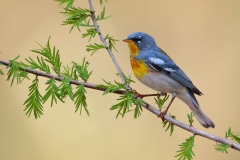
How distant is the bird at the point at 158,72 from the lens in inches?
71.6

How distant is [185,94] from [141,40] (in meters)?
0.33

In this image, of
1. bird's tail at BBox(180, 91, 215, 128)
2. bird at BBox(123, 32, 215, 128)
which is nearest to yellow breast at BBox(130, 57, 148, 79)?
bird at BBox(123, 32, 215, 128)

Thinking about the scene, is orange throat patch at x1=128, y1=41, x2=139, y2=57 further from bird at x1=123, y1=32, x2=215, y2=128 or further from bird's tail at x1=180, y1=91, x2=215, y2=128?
bird's tail at x1=180, y1=91, x2=215, y2=128

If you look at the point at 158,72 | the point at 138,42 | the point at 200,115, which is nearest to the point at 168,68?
the point at 158,72

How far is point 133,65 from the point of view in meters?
1.92

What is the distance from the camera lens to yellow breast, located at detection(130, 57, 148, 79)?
186 centimetres

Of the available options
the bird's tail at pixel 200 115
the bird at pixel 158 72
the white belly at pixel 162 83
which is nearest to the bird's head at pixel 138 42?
the bird at pixel 158 72

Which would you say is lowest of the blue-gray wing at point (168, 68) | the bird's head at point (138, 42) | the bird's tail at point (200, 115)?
the bird's tail at point (200, 115)

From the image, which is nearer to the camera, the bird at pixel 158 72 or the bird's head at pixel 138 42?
the bird at pixel 158 72

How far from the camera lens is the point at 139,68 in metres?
1.89

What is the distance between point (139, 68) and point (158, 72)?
94mm

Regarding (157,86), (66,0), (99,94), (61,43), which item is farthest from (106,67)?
(66,0)

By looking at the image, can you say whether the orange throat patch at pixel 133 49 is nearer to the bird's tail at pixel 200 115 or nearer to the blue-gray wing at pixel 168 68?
the blue-gray wing at pixel 168 68

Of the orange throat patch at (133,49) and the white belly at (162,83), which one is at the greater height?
the orange throat patch at (133,49)
